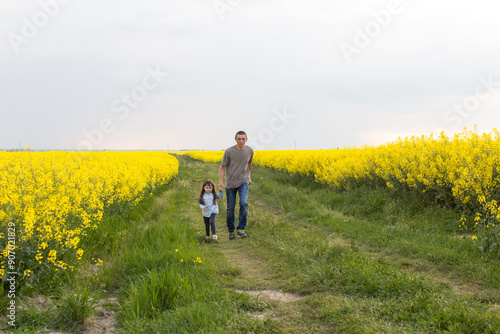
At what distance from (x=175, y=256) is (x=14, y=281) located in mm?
1906

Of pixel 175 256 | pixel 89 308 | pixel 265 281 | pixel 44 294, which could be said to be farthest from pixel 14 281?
pixel 265 281

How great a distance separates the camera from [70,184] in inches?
223

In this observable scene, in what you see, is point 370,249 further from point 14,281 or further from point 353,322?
point 14,281

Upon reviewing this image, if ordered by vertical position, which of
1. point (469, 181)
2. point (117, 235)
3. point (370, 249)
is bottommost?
point (370, 249)

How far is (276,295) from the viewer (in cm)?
392

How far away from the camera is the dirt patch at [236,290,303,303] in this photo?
3803 millimetres

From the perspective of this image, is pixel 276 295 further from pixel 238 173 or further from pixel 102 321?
pixel 238 173

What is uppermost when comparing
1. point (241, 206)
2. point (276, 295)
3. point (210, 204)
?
point (210, 204)

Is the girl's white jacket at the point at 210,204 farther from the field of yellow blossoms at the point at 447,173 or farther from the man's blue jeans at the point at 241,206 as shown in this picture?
the field of yellow blossoms at the point at 447,173

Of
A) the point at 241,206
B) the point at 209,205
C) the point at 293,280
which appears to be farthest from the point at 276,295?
the point at 241,206

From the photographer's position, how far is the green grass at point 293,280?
3.16m

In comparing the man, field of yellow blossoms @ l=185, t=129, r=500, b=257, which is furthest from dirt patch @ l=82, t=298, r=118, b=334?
field of yellow blossoms @ l=185, t=129, r=500, b=257

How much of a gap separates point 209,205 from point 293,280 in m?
2.95

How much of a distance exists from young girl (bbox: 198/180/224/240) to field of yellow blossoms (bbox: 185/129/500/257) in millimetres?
4767
